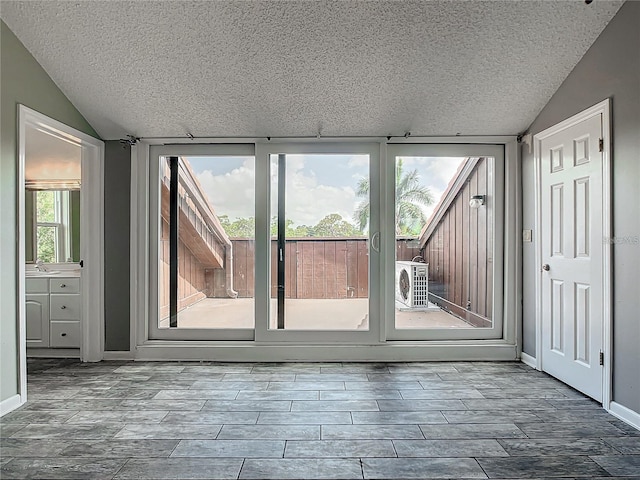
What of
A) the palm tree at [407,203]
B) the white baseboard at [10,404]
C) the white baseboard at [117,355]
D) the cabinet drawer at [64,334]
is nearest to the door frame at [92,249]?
the white baseboard at [117,355]

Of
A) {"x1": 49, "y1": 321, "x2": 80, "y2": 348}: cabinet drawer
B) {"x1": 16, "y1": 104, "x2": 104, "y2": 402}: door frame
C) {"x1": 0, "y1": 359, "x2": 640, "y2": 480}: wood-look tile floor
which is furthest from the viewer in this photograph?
{"x1": 49, "y1": 321, "x2": 80, "y2": 348}: cabinet drawer

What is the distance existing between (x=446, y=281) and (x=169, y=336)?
2.63 metres

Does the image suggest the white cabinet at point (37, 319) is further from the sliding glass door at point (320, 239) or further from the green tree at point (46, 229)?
the sliding glass door at point (320, 239)

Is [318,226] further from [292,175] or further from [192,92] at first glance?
[192,92]

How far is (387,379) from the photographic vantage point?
2.94 m

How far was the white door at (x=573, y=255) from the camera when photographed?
252cm

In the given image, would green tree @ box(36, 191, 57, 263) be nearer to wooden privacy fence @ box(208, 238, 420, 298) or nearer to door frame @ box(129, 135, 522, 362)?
door frame @ box(129, 135, 522, 362)

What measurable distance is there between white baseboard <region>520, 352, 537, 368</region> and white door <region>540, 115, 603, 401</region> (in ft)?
0.45

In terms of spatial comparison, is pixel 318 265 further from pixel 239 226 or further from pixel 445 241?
pixel 445 241

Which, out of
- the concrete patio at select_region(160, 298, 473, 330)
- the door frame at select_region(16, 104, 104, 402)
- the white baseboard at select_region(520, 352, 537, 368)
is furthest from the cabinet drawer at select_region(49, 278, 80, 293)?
the white baseboard at select_region(520, 352, 537, 368)

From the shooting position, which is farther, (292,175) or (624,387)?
(292,175)

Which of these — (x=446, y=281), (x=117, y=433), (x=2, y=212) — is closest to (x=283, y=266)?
(x=446, y=281)

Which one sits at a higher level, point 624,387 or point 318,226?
point 318,226

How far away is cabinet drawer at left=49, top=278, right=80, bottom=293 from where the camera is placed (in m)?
3.60
